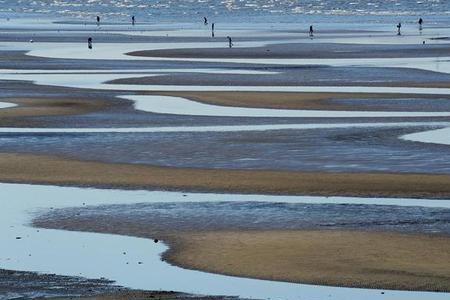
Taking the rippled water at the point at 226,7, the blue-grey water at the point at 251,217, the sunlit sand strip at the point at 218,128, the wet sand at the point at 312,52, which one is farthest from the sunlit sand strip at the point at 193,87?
the rippled water at the point at 226,7

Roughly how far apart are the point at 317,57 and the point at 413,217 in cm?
4335

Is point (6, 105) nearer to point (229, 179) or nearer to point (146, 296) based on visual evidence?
point (229, 179)

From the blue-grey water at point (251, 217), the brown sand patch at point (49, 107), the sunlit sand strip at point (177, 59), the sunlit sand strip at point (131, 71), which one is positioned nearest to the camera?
the blue-grey water at point (251, 217)

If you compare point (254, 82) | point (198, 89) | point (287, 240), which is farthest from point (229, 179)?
point (254, 82)

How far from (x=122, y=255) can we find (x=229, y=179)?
7110 millimetres

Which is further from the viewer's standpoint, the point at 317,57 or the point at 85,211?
the point at 317,57

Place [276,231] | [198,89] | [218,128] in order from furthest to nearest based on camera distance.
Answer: [198,89] < [218,128] < [276,231]

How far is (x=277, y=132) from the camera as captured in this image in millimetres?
32156

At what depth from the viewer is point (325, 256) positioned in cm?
1781

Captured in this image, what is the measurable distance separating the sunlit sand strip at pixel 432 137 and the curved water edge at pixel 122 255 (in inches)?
303

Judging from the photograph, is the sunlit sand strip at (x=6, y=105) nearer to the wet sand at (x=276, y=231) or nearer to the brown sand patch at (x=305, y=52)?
the wet sand at (x=276, y=231)

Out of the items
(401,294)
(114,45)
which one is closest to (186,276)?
(401,294)

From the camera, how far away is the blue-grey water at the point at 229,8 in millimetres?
144375

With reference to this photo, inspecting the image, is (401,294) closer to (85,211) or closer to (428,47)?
(85,211)
